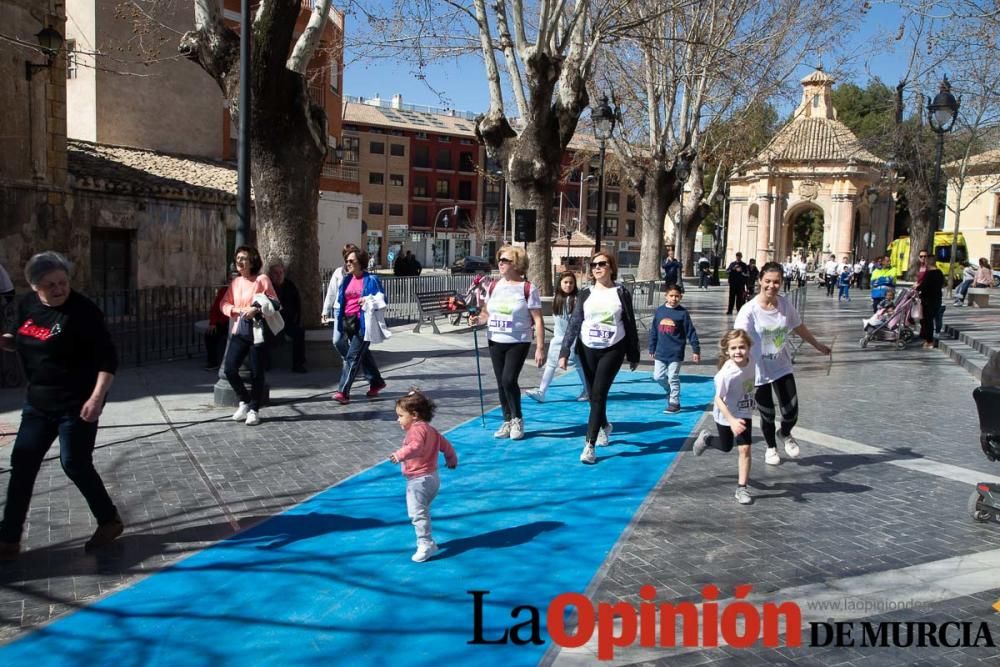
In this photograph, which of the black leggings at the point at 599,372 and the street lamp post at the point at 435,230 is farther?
the street lamp post at the point at 435,230

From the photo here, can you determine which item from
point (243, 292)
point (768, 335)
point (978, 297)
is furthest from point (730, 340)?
point (978, 297)

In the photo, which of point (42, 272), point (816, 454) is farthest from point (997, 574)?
point (42, 272)

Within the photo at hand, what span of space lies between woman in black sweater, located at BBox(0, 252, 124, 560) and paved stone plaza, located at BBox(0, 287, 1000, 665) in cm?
47

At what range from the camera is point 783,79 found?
86.2ft

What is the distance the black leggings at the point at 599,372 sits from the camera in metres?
7.12

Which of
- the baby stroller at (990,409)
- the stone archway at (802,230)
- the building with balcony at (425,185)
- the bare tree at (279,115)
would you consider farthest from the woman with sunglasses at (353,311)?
the building with balcony at (425,185)

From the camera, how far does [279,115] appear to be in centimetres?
1144

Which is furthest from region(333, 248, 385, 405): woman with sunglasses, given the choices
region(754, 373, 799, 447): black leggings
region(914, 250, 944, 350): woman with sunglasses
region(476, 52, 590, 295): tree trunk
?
region(914, 250, 944, 350): woman with sunglasses

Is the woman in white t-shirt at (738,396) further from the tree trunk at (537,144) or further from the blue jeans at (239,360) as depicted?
the tree trunk at (537,144)

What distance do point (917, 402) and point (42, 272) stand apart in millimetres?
9712

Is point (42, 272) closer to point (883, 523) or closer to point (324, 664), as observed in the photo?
point (324, 664)

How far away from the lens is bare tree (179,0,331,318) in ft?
36.2

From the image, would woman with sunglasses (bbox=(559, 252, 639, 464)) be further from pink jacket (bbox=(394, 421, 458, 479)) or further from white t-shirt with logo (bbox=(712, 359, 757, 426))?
pink jacket (bbox=(394, 421, 458, 479))

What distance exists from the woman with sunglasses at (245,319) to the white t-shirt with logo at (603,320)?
3063 mm
